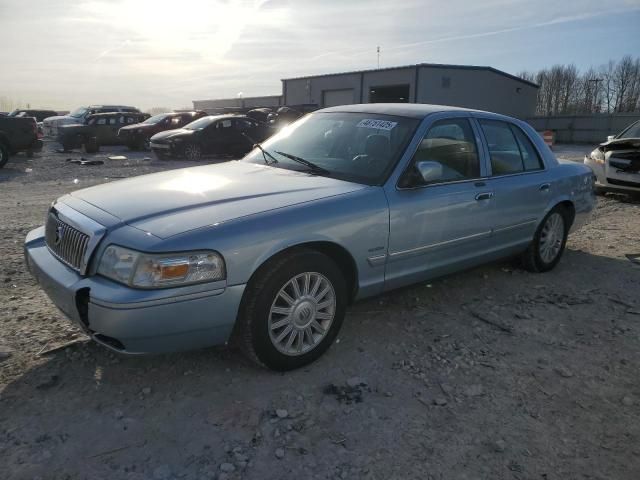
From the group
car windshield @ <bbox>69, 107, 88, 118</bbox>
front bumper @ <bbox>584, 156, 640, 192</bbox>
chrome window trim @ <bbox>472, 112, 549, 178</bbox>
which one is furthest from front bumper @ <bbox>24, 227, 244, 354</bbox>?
car windshield @ <bbox>69, 107, 88, 118</bbox>

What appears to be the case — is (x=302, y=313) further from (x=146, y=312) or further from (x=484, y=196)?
(x=484, y=196)

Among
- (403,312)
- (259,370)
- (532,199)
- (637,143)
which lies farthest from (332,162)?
(637,143)

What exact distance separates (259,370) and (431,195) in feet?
5.63

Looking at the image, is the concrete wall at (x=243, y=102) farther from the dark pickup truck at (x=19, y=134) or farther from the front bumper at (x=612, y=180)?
the front bumper at (x=612, y=180)

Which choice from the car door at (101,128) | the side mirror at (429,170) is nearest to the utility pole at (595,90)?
the car door at (101,128)

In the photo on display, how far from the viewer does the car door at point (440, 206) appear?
3.55m

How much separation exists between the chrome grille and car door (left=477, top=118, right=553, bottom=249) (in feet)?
10.2

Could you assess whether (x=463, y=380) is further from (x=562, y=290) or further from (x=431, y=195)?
(x=562, y=290)

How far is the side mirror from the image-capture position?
355cm

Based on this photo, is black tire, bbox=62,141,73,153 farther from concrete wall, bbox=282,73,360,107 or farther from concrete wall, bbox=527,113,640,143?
concrete wall, bbox=527,113,640,143

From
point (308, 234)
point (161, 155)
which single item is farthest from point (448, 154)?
point (161, 155)

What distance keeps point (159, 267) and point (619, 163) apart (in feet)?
29.4

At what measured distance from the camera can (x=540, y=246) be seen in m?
5.07

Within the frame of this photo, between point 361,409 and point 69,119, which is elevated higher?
point 69,119
